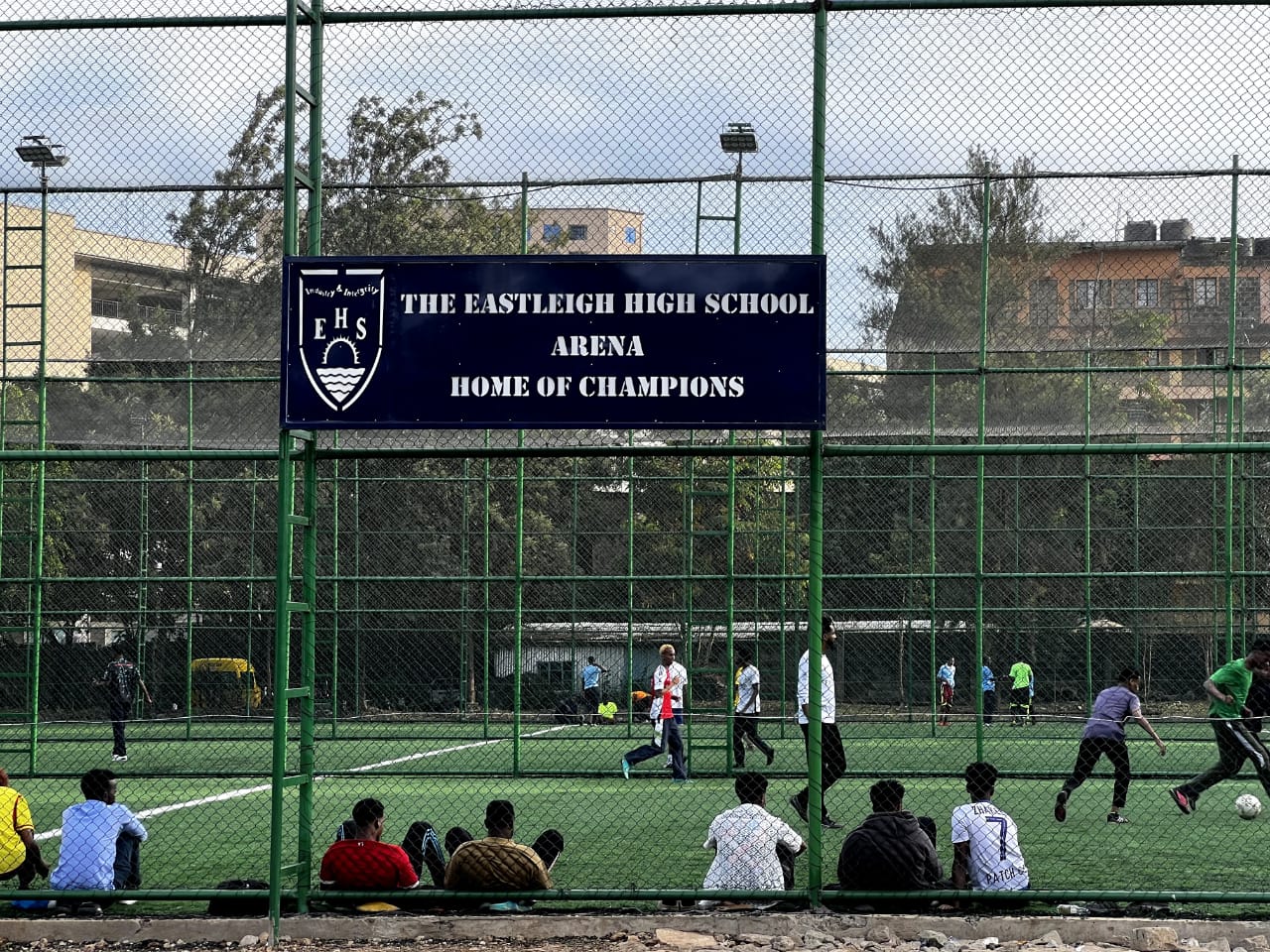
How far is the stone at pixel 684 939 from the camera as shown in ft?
25.7

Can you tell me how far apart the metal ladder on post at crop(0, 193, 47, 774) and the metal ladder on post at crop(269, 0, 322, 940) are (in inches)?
302

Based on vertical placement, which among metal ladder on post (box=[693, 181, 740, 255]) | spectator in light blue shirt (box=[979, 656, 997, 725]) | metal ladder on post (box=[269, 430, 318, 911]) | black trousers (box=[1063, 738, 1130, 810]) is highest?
metal ladder on post (box=[693, 181, 740, 255])

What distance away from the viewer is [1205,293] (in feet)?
66.1

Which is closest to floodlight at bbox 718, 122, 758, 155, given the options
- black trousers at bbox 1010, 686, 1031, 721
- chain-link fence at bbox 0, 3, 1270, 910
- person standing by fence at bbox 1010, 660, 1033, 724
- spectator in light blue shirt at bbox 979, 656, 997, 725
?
chain-link fence at bbox 0, 3, 1270, 910

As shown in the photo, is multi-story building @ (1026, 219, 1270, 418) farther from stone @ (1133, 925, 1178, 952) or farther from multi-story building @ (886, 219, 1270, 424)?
stone @ (1133, 925, 1178, 952)

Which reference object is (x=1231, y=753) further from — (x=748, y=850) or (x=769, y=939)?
(x=769, y=939)

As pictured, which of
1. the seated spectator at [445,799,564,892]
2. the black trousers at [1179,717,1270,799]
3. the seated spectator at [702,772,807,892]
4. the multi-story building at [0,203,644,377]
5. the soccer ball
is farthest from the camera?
the multi-story building at [0,203,644,377]

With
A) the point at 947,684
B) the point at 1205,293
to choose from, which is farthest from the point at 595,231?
the point at 947,684

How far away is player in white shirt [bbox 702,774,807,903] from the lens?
869 centimetres

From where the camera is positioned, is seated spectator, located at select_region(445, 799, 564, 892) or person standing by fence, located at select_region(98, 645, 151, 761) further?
person standing by fence, located at select_region(98, 645, 151, 761)

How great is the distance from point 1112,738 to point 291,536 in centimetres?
797

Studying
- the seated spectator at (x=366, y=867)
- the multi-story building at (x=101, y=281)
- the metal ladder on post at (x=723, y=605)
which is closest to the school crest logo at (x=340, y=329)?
the seated spectator at (x=366, y=867)

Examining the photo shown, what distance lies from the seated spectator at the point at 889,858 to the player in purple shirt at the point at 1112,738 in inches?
181

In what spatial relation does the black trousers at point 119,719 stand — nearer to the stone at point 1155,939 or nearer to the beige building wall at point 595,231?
the beige building wall at point 595,231
